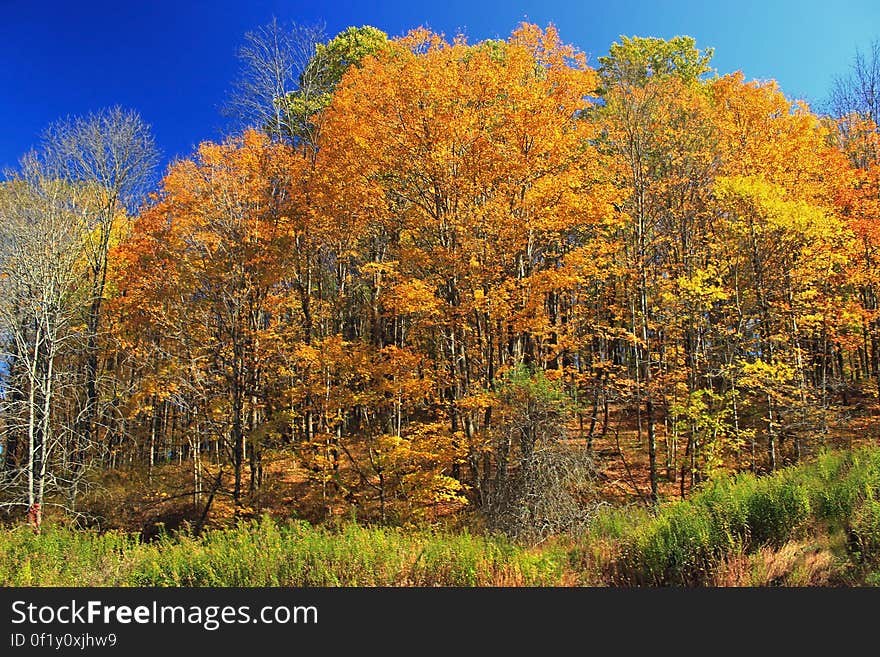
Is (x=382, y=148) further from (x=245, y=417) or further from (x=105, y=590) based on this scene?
(x=105, y=590)

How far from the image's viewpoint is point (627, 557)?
23.0 feet

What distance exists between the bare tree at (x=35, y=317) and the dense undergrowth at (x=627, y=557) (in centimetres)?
852

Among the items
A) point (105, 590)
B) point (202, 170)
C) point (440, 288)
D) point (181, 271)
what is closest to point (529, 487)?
point (440, 288)

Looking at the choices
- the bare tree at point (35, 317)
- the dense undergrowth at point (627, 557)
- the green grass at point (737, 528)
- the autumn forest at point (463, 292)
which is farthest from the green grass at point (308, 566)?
the bare tree at point (35, 317)

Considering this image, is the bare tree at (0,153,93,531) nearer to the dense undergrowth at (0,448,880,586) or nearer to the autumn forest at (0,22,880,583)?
the autumn forest at (0,22,880,583)

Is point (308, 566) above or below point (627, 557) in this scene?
above

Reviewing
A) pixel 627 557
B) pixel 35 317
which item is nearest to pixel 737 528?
pixel 627 557

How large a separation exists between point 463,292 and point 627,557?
8.22 meters

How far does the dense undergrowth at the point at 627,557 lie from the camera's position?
5914 millimetres

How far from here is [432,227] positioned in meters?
14.9

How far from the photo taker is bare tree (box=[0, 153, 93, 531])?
14.7m

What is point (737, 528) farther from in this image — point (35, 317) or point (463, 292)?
point (35, 317)

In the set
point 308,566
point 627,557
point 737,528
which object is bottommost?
point 627,557

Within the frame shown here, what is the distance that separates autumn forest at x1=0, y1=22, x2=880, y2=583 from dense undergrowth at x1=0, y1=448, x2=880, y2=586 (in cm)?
386
